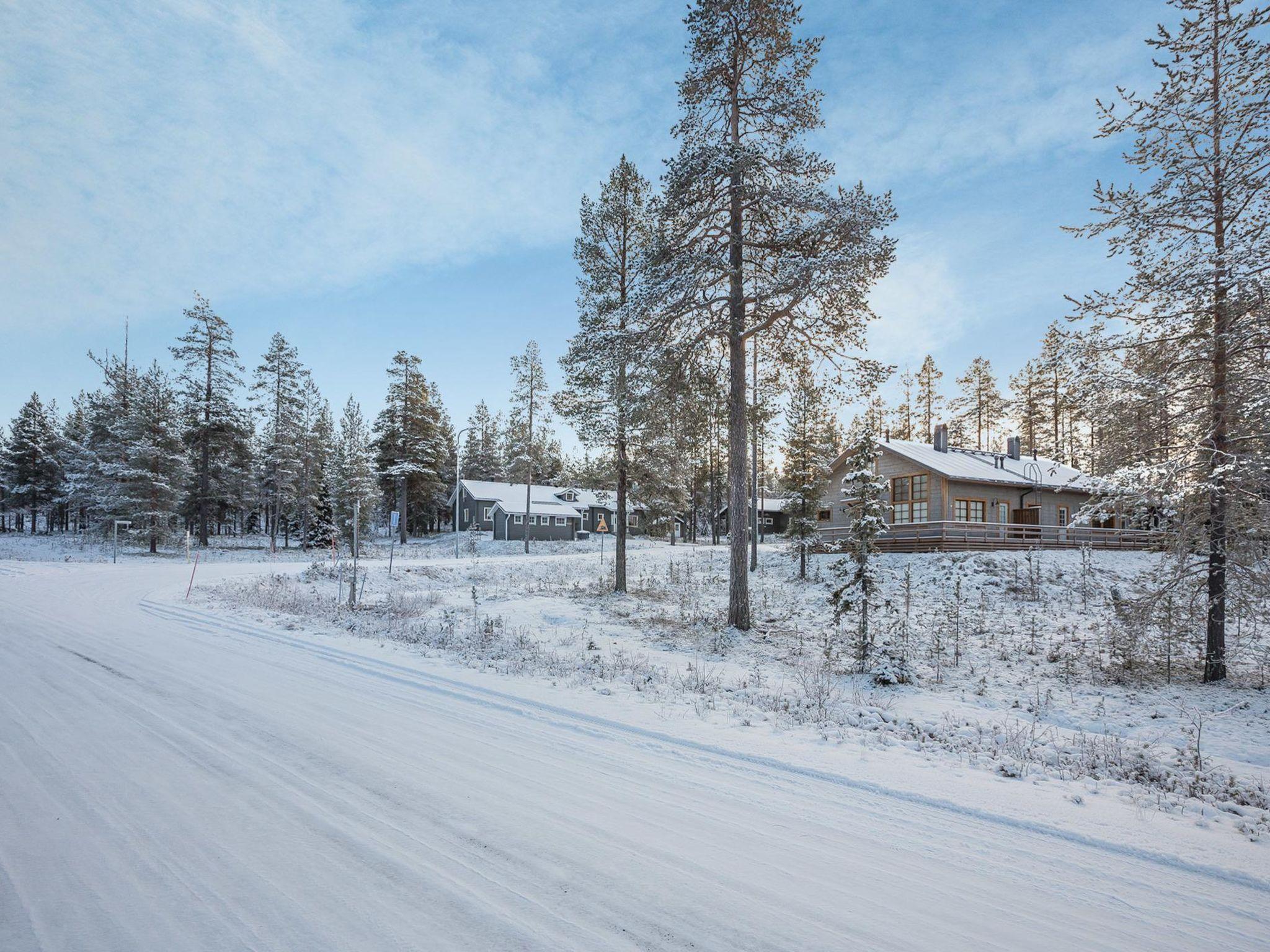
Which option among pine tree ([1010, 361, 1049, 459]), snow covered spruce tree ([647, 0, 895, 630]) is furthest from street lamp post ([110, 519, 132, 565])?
pine tree ([1010, 361, 1049, 459])

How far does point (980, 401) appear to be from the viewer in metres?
48.2

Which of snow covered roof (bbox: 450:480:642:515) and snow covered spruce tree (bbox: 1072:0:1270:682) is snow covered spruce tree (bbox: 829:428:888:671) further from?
snow covered roof (bbox: 450:480:642:515)

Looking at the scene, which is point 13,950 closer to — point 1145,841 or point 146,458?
point 1145,841

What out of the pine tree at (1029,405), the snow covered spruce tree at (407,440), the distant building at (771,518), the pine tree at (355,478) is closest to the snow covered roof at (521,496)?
the snow covered spruce tree at (407,440)

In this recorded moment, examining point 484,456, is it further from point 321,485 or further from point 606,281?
point 606,281

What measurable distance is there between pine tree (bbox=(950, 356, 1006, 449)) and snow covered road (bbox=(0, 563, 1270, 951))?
52252mm

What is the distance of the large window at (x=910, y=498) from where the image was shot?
28.1 m

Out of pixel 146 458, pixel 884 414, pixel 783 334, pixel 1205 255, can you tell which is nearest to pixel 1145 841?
pixel 1205 255

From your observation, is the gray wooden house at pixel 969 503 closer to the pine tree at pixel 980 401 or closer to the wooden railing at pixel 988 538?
the wooden railing at pixel 988 538

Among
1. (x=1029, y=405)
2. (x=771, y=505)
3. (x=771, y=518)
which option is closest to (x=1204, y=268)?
(x=1029, y=405)

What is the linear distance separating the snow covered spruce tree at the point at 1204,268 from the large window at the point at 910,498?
17.9m

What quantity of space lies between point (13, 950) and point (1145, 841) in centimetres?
628

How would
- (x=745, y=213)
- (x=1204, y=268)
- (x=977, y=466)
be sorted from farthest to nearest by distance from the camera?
1. (x=977, y=466)
2. (x=745, y=213)
3. (x=1204, y=268)

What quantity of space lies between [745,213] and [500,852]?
13.7 m
